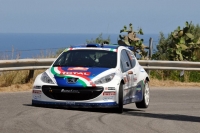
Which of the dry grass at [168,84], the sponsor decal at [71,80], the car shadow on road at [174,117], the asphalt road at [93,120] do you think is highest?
the sponsor decal at [71,80]

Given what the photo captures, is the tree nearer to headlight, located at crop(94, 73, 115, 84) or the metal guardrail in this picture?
the metal guardrail

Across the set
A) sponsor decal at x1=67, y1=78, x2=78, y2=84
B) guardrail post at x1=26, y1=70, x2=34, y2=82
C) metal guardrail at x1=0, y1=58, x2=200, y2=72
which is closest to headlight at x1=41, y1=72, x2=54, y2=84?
sponsor decal at x1=67, y1=78, x2=78, y2=84

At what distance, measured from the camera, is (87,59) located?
1561 centimetres

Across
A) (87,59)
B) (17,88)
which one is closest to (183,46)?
(17,88)

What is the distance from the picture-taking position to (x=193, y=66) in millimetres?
23328

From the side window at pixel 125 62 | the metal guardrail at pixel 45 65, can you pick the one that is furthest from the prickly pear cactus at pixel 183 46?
the side window at pixel 125 62

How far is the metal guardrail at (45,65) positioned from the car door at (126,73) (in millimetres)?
4854

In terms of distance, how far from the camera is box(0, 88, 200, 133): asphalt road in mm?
11469

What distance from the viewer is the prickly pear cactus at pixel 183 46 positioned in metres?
26.8

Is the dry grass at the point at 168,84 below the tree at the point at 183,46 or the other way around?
below

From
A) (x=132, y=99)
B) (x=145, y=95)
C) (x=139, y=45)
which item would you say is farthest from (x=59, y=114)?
(x=139, y=45)

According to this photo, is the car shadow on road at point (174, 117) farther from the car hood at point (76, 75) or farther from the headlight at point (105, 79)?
the car hood at point (76, 75)

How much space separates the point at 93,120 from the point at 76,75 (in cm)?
199

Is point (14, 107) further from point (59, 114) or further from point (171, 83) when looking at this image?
point (171, 83)
